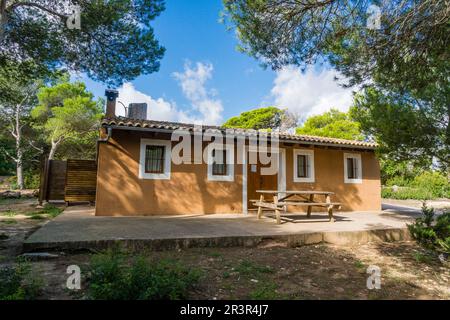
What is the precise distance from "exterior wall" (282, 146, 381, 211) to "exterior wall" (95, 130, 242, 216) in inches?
114

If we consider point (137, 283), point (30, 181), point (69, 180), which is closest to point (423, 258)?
point (137, 283)

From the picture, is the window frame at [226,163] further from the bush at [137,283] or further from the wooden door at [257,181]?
the bush at [137,283]

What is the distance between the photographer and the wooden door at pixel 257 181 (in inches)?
386

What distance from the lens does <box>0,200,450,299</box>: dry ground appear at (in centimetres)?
313

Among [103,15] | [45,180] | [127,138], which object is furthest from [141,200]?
[45,180]

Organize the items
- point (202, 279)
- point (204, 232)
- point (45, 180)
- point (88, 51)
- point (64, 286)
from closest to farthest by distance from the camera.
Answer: point (64, 286)
point (202, 279)
point (204, 232)
point (88, 51)
point (45, 180)

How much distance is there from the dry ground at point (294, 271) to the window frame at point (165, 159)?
133 inches

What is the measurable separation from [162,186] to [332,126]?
22244mm

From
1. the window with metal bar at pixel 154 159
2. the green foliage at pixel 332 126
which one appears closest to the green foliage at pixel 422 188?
the green foliage at pixel 332 126

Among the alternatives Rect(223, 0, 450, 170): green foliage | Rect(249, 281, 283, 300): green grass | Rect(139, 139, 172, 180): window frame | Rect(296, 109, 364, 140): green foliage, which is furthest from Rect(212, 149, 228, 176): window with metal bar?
Rect(296, 109, 364, 140): green foliage

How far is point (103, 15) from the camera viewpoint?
6.26m

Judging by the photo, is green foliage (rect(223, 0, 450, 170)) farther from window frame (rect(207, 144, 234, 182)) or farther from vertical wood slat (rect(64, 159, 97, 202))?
vertical wood slat (rect(64, 159, 97, 202))

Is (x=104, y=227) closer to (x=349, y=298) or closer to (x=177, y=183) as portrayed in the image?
(x=177, y=183)

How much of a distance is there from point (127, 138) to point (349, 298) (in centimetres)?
702
